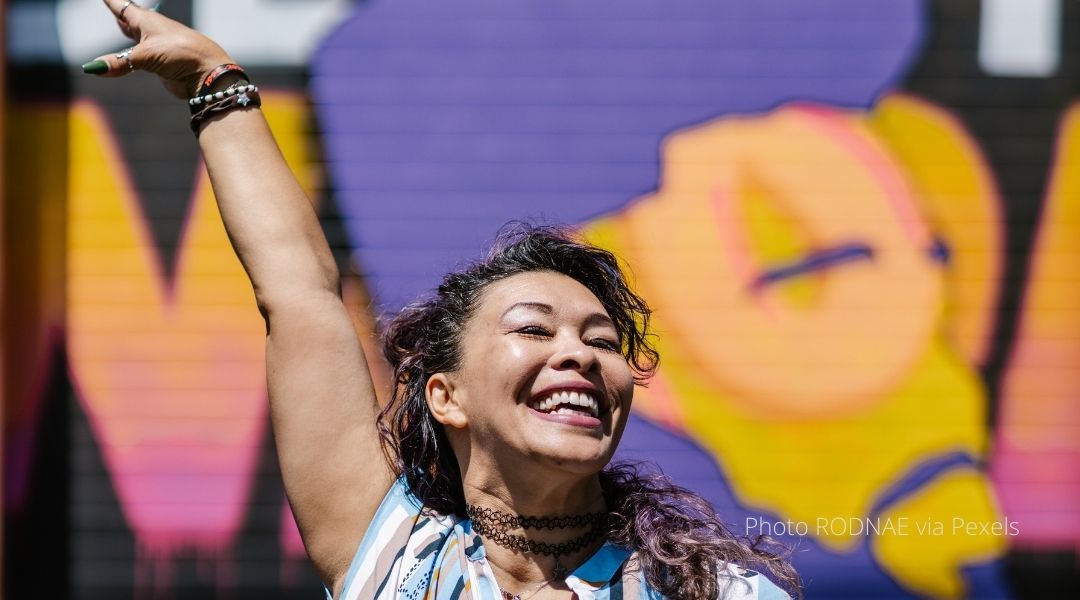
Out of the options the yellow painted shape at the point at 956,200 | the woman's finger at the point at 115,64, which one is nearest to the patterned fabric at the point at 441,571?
the woman's finger at the point at 115,64

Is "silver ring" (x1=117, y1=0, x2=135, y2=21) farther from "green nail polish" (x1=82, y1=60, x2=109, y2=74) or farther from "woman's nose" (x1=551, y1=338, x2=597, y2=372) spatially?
"woman's nose" (x1=551, y1=338, x2=597, y2=372)

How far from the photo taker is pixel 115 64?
199 cm

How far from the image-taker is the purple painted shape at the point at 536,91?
4473 mm

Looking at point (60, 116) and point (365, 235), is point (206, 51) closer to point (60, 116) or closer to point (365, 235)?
point (365, 235)

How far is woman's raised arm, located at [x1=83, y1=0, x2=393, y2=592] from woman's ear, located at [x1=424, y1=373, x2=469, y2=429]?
126 millimetres

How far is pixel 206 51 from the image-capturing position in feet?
6.72

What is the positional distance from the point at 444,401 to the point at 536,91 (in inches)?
105

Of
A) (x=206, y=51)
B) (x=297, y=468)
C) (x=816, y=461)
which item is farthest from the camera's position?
(x=816, y=461)

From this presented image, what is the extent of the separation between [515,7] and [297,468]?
3.01m

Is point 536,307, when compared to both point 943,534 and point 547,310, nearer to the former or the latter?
point 547,310

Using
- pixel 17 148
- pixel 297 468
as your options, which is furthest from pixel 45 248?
pixel 297 468

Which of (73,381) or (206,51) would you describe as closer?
(206,51)

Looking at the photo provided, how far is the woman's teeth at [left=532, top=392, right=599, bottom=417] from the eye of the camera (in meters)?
1.84

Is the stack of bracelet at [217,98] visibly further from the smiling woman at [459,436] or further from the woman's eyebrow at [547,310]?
the woman's eyebrow at [547,310]
